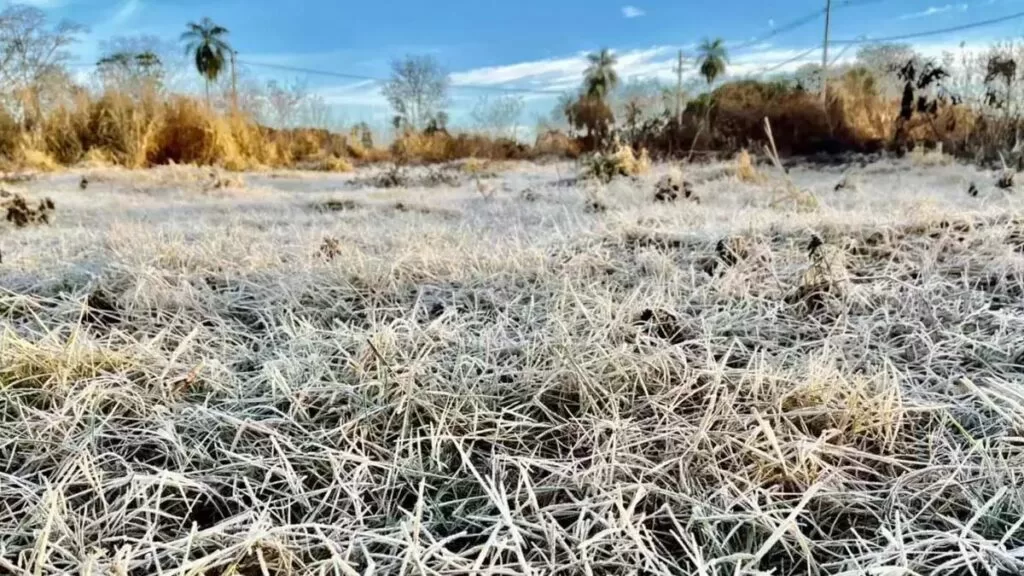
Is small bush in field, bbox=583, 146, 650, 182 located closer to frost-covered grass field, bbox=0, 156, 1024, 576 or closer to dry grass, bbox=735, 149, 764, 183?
dry grass, bbox=735, 149, 764, 183

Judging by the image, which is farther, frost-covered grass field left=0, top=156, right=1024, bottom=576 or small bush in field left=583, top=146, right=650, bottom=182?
small bush in field left=583, top=146, right=650, bottom=182

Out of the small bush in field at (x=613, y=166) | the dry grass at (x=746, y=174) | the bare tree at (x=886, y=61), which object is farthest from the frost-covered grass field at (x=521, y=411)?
the bare tree at (x=886, y=61)

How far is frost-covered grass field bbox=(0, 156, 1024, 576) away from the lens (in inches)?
33.5

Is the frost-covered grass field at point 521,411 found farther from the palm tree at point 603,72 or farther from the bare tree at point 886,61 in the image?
the palm tree at point 603,72

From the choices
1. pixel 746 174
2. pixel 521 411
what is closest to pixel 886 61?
pixel 746 174

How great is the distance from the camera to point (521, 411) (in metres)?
1.18

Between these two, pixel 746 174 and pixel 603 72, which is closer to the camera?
pixel 746 174

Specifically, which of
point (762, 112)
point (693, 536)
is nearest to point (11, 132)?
point (693, 536)

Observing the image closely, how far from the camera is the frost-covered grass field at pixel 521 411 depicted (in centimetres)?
85

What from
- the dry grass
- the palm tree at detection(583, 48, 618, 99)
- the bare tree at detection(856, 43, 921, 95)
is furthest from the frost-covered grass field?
the palm tree at detection(583, 48, 618, 99)

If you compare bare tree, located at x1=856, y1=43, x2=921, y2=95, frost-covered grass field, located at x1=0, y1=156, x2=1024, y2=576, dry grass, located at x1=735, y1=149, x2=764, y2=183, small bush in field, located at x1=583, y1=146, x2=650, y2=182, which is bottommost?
frost-covered grass field, located at x1=0, y1=156, x2=1024, y2=576

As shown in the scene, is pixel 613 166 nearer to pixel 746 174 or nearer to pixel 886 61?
pixel 746 174

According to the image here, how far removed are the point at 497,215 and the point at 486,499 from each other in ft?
8.57

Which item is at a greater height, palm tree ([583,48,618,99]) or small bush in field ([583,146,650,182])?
palm tree ([583,48,618,99])
